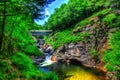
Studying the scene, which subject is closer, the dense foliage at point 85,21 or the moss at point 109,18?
the dense foliage at point 85,21

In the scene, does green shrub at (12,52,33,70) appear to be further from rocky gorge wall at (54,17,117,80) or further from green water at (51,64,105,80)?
rocky gorge wall at (54,17,117,80)

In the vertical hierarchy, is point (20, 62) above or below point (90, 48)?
above

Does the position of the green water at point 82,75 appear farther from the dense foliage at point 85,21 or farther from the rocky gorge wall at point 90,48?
the rocky gorge wall at point 90,48

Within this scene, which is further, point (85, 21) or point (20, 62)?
point (85, 21)

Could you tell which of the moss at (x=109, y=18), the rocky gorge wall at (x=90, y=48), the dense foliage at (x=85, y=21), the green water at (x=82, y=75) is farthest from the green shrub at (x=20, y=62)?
the moss at (x=109, y=18)

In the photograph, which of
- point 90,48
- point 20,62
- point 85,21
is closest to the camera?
point 20,62

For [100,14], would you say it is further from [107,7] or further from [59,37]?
[59,37]

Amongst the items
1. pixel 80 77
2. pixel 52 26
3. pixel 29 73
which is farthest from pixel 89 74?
pixel 52 26

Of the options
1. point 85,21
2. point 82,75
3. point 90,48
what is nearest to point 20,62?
point 82,75

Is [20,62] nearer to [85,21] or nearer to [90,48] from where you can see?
[90,48]

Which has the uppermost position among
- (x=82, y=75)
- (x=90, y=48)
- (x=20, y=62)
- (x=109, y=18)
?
(x=109, y=18)

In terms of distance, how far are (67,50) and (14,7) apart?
47255mm

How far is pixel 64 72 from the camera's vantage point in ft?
176

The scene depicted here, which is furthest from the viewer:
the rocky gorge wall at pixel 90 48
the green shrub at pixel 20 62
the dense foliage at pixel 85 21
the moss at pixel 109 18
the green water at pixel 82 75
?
the moss at pixel 109 18
